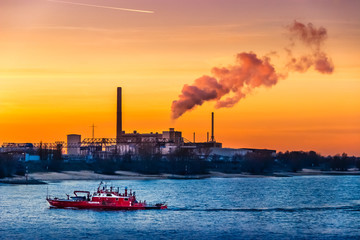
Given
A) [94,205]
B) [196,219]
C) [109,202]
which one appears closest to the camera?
[196,219]

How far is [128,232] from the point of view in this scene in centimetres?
7706

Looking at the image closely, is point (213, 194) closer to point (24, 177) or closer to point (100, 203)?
point (100, 203)

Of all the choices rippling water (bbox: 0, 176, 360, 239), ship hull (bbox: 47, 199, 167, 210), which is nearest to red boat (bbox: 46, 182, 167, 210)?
ship hull (bbox: 47, 199, 167, 210)

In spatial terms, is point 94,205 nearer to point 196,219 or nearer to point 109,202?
point 109,202

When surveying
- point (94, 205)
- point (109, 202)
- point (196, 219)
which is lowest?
point (196, 219)

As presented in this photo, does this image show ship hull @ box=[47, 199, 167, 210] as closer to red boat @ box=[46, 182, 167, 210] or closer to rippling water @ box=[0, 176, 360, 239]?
red boat @ box=[46, 182, 167, 210]

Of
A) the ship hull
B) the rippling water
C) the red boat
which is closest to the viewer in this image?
the rippling water

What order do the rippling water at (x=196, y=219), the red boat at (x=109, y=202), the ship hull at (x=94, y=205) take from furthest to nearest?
the red boat at (x=109, y=202)
the ship hull at (x=94, y=205)
the rippling water at (x=196, y=219)

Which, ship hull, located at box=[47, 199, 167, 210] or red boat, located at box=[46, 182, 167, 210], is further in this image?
red boat, located at box=[46, 182, 167, 210]

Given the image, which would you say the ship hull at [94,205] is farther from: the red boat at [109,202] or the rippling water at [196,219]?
the rippling water at [196,219]

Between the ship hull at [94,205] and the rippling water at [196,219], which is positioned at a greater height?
the ship hull at [94,205]

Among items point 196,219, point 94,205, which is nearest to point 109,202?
point 94,205

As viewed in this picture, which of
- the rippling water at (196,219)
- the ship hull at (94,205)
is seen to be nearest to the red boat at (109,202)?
the ship hull at (94,205)

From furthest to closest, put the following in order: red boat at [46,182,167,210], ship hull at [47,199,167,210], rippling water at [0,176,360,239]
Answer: red boat at [46,182,167,210] → ship hull at [47,199,167,210] → rippling water at [0,176,360,239]
